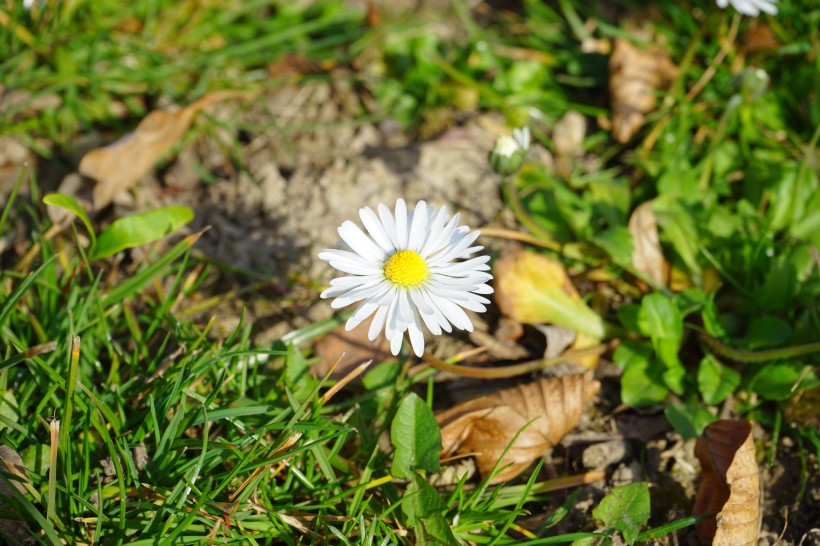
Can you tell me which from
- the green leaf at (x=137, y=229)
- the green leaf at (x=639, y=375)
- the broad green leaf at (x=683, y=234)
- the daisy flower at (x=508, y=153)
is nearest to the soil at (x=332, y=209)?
the green leaf at (x=639, y=375)

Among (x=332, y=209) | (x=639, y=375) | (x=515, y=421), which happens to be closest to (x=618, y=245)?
(x=639, y=375)

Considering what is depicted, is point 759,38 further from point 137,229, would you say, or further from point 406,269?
point 137,229

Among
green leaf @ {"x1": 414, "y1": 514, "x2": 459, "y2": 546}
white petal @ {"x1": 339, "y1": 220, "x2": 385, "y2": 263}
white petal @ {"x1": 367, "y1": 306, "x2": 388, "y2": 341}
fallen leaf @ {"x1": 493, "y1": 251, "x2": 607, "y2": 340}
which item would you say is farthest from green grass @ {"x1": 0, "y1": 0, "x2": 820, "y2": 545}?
white petal @ {"x1": 339, "y1": 220, "x2": 385, "y2": 263}

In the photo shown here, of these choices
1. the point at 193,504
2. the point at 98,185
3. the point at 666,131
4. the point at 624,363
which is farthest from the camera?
the point at 666,131

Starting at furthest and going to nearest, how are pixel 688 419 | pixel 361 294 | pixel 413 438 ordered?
pixel 688 419 → pixel 413 438 → pixel 361 294

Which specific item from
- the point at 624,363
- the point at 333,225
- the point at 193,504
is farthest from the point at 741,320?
the point at 193,504

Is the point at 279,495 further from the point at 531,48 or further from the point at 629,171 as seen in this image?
the point at 531,48

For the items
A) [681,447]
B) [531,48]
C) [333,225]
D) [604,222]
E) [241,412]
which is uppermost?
[531,48]
